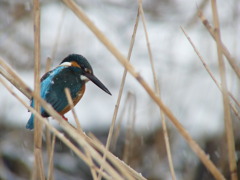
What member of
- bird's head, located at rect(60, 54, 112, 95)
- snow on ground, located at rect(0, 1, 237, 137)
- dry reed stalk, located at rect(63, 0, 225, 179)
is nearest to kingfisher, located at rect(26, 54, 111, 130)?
bird's head, located at rect(60, 54, 112, 95)

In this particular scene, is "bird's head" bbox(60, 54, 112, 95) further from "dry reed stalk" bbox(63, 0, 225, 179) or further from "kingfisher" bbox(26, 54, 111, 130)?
"dry reed stalk" bbox(63, 0, 225, 179)

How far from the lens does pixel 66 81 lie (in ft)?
7.67

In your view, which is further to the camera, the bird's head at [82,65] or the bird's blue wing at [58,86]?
the bird's head at [82,65]

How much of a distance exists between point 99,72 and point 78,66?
190 cm

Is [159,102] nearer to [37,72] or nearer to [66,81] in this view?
[37,72]

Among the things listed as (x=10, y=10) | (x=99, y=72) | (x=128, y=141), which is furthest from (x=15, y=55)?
(x=128, y=141)

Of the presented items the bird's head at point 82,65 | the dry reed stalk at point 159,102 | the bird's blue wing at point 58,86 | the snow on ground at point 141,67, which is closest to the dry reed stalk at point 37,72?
the dry reed stalk at point 159,102

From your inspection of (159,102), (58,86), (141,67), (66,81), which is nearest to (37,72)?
(159,102)

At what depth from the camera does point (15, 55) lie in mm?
4105

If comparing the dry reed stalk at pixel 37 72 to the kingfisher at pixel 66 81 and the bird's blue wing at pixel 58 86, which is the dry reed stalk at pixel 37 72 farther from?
the kingfisher at pixel 66 81

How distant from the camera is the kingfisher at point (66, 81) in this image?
7.07ft

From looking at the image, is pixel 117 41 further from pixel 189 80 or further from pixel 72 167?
pixel 72 167

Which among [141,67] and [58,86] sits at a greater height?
[141,67]

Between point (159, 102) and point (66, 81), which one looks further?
point (66, 81)
